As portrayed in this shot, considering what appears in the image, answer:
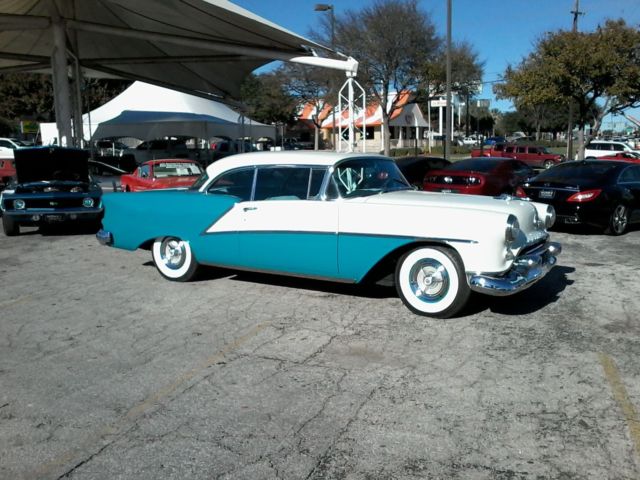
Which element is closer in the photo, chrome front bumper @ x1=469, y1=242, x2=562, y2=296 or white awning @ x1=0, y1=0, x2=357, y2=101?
chrome front bumper @ x1=469, y1=242, x2=562, y2=296

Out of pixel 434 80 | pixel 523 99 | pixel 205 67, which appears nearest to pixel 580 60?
pixel 523 99

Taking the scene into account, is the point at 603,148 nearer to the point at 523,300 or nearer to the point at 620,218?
the point at 620,218

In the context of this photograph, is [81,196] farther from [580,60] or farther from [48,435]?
[580,60]

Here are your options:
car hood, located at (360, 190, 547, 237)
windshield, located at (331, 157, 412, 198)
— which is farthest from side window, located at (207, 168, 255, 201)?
car hood, located at (360, 190, 547, 237)

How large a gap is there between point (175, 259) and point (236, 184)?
132 centimetres

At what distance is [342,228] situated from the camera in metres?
6.16

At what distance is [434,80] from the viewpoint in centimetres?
3466

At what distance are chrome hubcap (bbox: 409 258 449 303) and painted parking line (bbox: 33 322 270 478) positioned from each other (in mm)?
1676

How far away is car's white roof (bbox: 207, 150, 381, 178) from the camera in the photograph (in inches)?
258

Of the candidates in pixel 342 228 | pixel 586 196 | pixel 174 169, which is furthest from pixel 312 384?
pixel 174 169

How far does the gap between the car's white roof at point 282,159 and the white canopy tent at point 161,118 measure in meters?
23.2

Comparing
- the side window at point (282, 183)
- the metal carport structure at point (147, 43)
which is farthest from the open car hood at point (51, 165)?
→ the side window at point (282, 183)

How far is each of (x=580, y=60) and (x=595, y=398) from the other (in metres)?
24.7

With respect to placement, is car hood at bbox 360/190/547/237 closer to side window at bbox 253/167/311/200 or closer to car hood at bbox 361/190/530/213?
car hood at bbox 361/190/530/213
